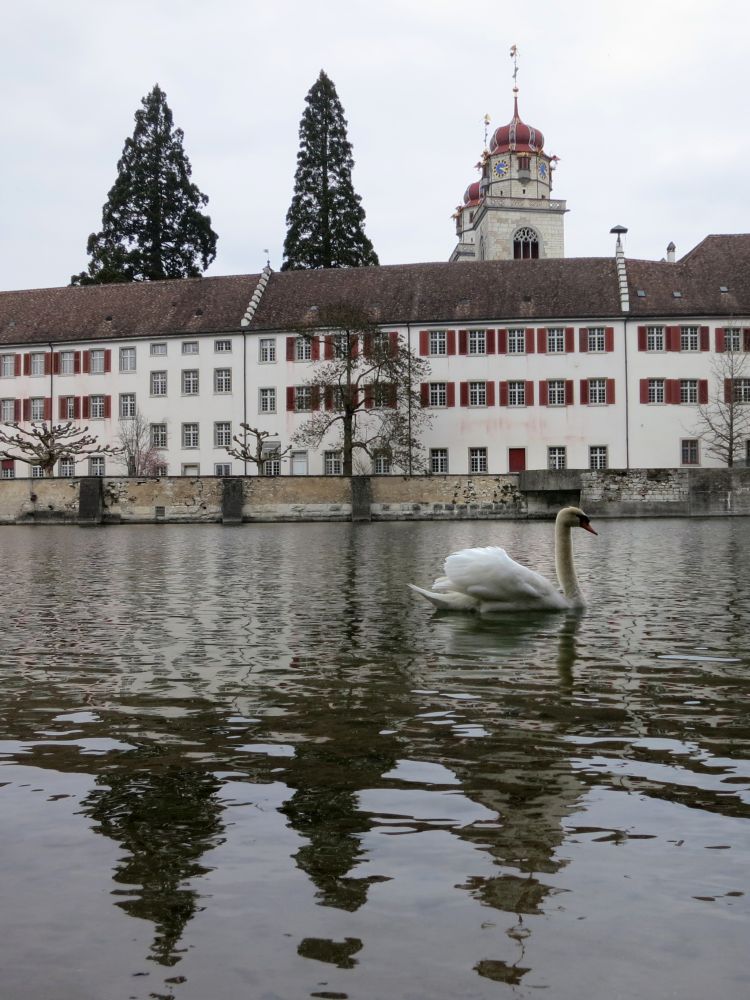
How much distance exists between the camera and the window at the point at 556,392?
5903 centimetres

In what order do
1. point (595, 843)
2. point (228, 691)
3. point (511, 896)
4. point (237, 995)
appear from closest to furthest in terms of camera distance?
point (237, 995) → point (511, 896) → point (595, 843) → point (228, 691)

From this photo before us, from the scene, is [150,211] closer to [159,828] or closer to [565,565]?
[565,565]

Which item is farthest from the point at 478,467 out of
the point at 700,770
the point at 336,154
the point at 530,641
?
the point at 700,770

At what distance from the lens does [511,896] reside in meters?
2.96

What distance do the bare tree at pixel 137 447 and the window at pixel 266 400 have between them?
6351 mm

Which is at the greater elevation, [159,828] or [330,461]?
[330,461]

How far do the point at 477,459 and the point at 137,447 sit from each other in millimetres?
17817

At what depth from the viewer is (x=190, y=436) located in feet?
207

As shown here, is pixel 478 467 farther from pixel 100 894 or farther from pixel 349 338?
pixel 100 894

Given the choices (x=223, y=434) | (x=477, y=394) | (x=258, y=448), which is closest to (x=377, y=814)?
(x=258, y=448)

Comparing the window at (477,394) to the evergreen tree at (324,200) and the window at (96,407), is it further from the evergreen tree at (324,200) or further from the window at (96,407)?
the window at (96,407)

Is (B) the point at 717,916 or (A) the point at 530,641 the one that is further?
(A) the point at 530,641

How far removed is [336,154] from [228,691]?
65.9m

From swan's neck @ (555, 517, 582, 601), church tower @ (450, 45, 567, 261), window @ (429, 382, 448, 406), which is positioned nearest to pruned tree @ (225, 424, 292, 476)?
window @ (429, 382, 448, 406)
